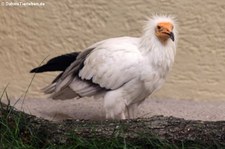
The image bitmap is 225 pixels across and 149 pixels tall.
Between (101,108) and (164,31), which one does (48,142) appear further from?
(101,108)

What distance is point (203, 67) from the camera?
407 cm

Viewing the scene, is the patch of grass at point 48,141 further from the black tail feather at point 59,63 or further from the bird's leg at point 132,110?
the bird's leg at point 132,110

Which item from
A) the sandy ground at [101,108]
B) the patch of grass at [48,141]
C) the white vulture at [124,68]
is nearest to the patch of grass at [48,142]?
the patch of grass at [48,141]

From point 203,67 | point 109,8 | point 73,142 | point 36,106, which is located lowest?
point 73,142

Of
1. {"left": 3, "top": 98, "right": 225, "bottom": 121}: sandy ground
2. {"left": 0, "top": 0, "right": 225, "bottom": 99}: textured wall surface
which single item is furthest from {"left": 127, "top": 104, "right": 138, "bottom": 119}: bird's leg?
{"left": 0, "top": 0, "right": 225, "bottom": 99}: textured wall surface

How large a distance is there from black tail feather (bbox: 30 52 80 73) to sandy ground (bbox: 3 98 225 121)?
28 centimetres

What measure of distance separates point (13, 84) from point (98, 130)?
121 cm

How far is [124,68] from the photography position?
11.0 ft

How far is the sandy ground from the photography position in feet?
12.6

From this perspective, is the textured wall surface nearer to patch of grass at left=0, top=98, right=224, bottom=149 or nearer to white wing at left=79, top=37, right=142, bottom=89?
white wing at left=79, top=37, right=142, bottom=89

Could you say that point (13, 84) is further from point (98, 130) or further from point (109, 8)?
point (98, 130)

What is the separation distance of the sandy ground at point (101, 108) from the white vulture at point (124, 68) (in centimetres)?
30

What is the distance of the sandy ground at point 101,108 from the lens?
12.6ft

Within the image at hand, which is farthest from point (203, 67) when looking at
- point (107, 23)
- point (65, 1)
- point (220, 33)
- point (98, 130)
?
point (98, 130)
